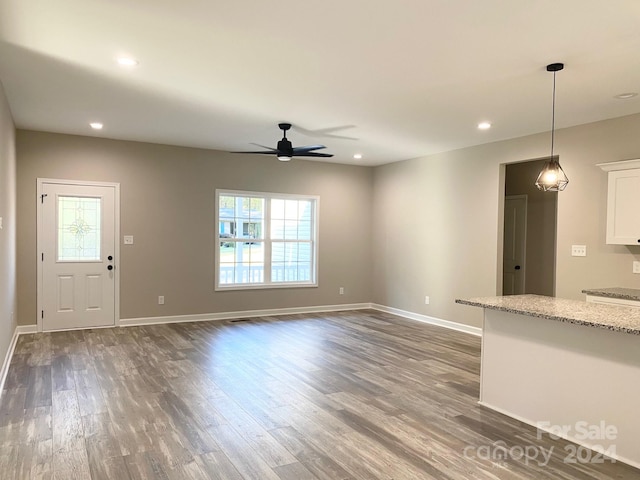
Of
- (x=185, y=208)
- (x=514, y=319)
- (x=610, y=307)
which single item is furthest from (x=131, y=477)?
(x=185, y=208)

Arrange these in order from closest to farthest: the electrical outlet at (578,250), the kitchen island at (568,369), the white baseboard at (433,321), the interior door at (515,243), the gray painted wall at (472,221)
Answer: the kitchen island at (568,369) < the gray painted wall at (472,221) < the electrical outlet at (578,250) < the white baseboard at (433,321) < the interior door at (515,243)

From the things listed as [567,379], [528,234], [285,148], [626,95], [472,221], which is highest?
[626,95]

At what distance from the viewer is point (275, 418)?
3234 millimetres

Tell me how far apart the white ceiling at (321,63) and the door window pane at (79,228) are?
1.14 meters

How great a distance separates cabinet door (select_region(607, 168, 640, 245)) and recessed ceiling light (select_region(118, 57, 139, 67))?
4.59 m

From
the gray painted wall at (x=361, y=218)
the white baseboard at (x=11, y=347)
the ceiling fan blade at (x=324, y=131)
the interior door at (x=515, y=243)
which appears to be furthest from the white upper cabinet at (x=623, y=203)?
the white baseboard at (x=11, y=347)

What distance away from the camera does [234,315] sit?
713cm

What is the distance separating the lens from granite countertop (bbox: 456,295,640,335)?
2.54m

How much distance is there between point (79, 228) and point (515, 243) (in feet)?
21.6

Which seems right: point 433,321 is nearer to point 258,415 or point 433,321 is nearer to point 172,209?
point 258,415

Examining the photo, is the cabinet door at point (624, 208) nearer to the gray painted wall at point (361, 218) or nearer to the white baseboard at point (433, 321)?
the gray painted wall at point (361, 218)

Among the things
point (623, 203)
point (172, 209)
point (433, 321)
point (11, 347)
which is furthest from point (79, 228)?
point (623, 203)

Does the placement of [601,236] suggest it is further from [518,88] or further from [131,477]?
[131,477]

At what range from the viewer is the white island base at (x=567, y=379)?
8.77 feet
